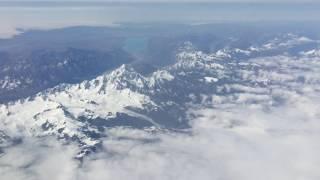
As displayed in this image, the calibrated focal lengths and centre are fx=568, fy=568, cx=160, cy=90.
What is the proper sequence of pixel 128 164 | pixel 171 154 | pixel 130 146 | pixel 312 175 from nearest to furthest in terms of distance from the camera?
1. pixel 312 175
2. pixel 128 164
3. pixel 171 154
4. pixel 130 146

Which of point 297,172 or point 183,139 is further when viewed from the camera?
point 183,139

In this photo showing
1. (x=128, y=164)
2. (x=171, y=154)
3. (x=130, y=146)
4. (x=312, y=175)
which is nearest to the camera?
(x=312, y=175)

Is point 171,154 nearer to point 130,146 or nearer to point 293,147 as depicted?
point 130,146

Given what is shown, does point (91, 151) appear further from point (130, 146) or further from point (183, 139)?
point (183, 139)

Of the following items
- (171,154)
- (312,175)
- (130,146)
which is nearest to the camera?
(312,175)

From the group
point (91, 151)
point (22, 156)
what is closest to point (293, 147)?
point (91, 151)

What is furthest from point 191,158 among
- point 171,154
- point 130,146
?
point 130,146

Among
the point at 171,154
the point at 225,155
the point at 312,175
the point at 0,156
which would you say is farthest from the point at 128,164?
the point at 312,175

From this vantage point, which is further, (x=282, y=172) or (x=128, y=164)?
(x=128, y=164)
